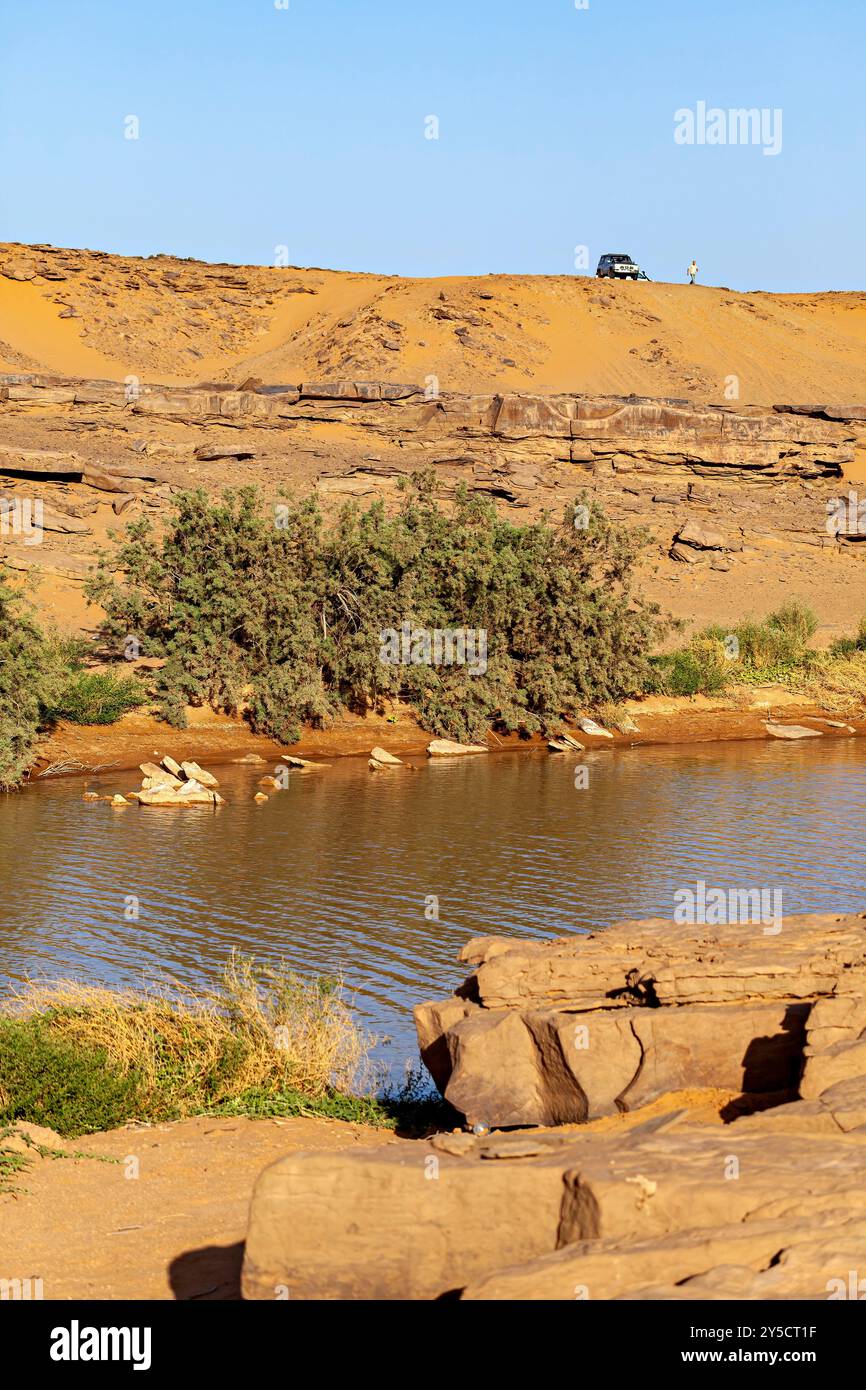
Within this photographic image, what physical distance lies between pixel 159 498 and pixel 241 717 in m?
13.4

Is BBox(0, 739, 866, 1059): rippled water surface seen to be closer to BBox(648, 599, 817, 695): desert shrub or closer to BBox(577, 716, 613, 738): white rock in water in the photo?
BBox(577, 716, 613, 738): white rock in water

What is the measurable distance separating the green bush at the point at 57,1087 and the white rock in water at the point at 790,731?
23.1 meters

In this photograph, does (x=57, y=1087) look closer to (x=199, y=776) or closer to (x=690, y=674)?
(x=199, y=776)

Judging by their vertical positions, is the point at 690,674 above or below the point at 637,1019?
above

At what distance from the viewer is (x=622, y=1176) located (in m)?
4.91

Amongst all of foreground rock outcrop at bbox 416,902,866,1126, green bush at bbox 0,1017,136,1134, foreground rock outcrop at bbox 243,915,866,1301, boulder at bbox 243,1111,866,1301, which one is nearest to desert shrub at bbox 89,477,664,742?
green bush at bbox 0,1017,136,1134

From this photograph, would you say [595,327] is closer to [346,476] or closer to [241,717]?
[346,476]

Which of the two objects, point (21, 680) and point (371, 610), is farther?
point (371, 610)

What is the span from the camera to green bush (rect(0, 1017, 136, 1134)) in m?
8.30

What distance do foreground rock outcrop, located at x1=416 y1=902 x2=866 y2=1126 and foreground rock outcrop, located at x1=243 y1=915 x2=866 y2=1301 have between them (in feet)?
0.04

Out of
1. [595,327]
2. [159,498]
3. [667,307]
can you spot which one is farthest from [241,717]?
[667,307]

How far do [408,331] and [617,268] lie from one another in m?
16.4

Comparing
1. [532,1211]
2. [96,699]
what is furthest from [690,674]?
[532,1211]
